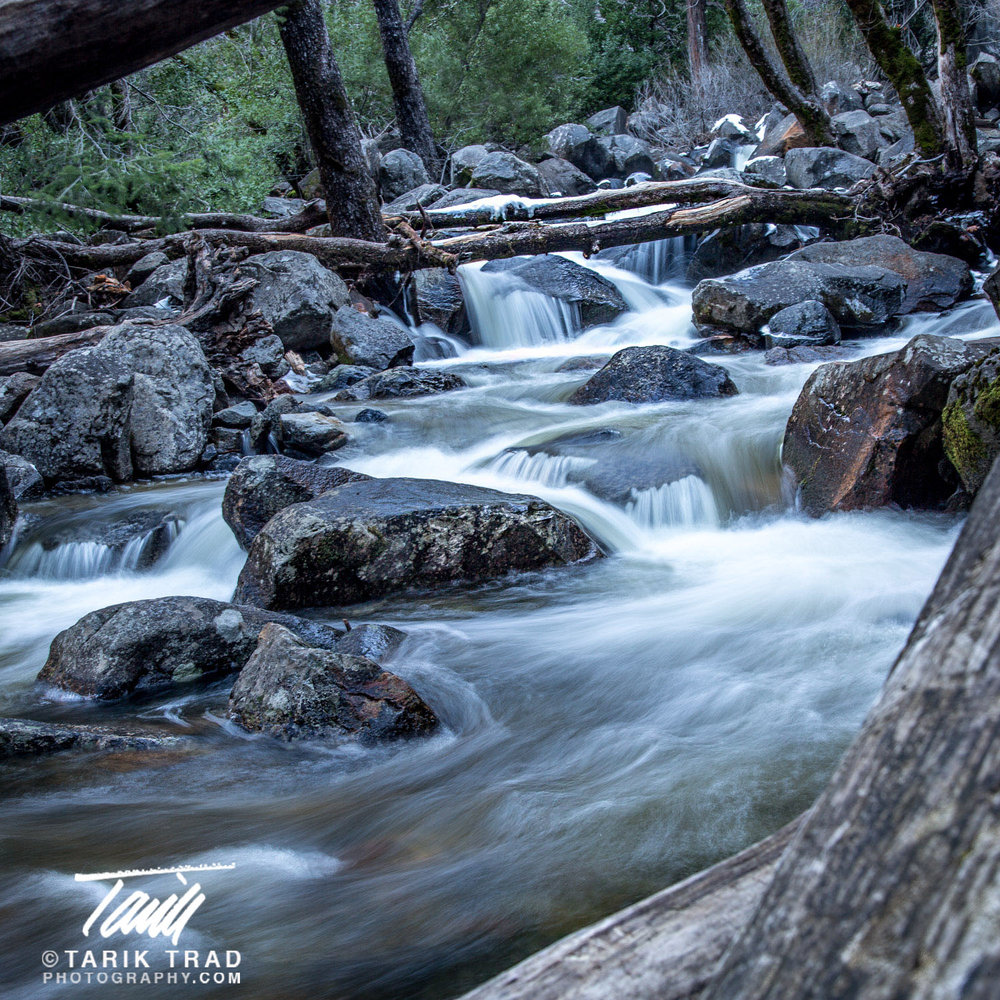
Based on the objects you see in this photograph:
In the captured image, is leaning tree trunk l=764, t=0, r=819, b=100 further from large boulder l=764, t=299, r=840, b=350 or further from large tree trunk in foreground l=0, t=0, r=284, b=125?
large tree trunk in foreground l=0, t=0, r=284, b=125

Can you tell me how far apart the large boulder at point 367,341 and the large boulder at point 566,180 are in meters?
9.90

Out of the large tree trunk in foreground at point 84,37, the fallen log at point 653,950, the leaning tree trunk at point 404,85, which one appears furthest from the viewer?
the leaning tree trunk at point 404,85

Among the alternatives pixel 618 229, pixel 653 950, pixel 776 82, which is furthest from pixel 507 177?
pixel 653 950

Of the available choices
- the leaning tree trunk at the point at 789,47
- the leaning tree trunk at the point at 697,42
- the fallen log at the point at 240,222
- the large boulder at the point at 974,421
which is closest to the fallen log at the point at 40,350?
the fallen log at the point at 240,222

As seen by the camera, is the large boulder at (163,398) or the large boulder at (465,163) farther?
the large boulder at (465,163)

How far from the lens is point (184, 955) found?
1974mm

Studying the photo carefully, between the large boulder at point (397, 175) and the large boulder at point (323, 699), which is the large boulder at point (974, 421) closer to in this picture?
the large boulder at point (323, 699)

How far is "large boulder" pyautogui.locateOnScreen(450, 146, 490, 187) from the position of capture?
18031mm

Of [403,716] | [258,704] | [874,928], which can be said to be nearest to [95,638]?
[258,704]

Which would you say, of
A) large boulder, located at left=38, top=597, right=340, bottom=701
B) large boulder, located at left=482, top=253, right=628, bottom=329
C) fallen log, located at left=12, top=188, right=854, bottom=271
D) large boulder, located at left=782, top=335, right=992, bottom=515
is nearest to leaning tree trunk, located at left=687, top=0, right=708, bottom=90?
fallen log, located at left=12, top=188, right=854, bottom=271

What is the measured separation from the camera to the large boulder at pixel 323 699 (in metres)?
3.26

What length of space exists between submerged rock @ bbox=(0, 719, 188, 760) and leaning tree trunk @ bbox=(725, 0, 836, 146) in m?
12.8

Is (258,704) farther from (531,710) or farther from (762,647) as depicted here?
(762,647)

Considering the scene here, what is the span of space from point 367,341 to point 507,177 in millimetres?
8692
